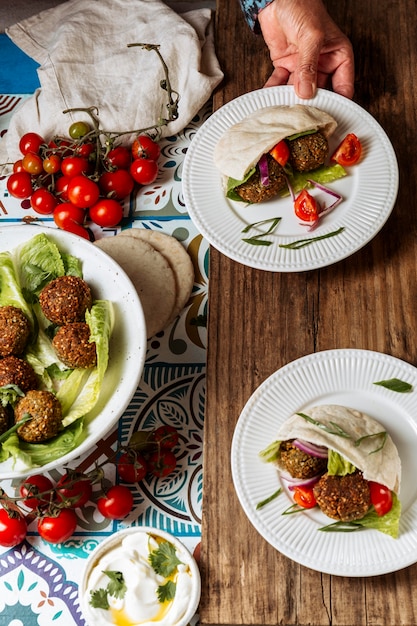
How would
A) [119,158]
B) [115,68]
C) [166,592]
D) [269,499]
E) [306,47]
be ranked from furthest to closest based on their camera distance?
[115,68] → [119,158] → [306,47] → [166,592] → [269,499]

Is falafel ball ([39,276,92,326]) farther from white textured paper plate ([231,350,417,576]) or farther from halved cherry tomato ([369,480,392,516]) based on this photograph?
halved cherry tomato ([369,480,392,516])

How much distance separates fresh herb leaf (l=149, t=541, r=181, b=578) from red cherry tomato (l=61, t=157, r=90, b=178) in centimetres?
163

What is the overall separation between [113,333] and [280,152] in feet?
2.64

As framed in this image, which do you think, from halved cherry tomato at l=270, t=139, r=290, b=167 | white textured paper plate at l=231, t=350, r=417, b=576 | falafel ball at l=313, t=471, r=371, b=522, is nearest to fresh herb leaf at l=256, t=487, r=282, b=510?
white textured paper plate at l=231, t=350, r=417, b=576

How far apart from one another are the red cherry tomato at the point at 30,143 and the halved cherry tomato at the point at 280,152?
1.30m

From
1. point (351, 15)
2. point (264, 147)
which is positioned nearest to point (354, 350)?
point (264, 147)

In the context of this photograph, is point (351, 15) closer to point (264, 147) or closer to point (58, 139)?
point (264, 147)

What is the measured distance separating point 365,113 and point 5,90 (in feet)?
6.39

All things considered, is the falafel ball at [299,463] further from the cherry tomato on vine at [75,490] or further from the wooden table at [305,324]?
the cherry tomato on vine at [75,490]

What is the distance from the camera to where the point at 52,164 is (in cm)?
330

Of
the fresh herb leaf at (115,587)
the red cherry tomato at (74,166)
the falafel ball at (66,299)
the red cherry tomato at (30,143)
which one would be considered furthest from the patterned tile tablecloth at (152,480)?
the falafel ball at (66,299)

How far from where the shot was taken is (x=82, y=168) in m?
3.27

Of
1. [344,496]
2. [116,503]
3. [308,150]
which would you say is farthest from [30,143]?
[344,496]

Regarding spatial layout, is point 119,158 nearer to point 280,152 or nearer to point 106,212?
point 106,212
